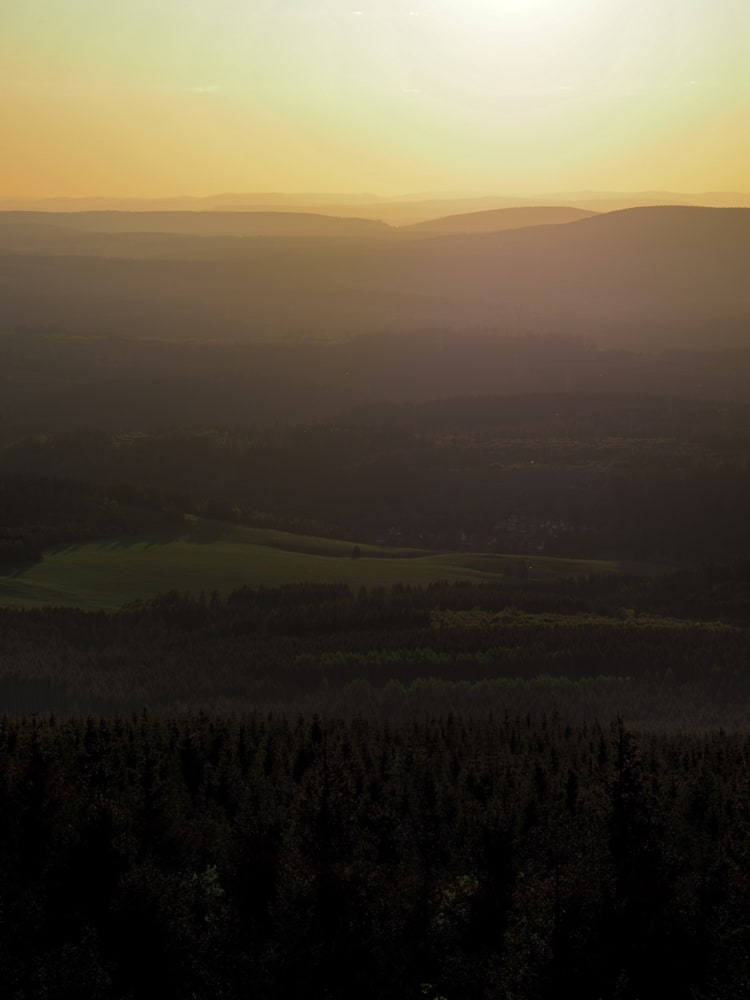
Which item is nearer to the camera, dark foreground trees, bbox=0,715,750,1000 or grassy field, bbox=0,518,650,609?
dark foreground trees, bbox=0,715,750,1000

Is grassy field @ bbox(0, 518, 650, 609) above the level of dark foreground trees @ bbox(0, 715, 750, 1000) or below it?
below

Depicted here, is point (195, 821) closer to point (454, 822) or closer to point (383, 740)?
point (454, 822)

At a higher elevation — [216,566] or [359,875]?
[359,875]

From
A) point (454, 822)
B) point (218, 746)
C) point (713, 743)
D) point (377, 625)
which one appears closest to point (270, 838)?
point (454, 822)

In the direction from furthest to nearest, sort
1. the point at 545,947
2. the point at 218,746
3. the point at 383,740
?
the point at 383,740, the point at 218,746, the point at 545,947

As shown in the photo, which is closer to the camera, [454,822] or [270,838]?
[270,838]

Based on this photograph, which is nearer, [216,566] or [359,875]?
[359,875]

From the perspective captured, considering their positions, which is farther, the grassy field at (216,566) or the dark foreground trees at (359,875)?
the grassy field at (216,566)


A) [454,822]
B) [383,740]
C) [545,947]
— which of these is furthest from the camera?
[383,740]
